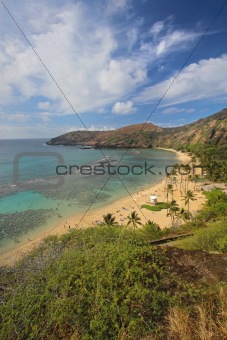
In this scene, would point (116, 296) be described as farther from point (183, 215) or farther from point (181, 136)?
point (181, 136)

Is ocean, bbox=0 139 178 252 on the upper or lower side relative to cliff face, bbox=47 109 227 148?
lower

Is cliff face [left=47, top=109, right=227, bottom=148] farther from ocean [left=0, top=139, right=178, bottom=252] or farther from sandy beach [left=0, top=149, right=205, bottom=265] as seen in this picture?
sandy beach [left=0, top=149, right=205, bottom=265]

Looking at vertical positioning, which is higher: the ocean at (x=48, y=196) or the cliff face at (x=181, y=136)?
the cliff face at (x=181, y=136)

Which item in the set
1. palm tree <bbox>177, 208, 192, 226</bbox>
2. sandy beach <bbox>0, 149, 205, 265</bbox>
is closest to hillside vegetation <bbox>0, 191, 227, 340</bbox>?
sandy beach <bbox>0, 149, 205, 265</bbox>

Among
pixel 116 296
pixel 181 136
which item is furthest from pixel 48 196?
pixel 181 136

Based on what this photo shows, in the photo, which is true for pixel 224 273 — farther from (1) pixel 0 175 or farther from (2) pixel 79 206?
(1) pixel 0 175

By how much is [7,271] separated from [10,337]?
2.62 m

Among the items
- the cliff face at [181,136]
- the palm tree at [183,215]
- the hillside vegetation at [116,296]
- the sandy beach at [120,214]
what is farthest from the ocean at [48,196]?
the cliff face at [181,136]

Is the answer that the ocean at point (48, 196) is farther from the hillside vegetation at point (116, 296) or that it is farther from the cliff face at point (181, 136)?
the cliff face at point (181, 136)

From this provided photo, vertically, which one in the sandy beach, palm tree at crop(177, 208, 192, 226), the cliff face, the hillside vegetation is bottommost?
the sandy beach

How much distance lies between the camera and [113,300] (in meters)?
6.31

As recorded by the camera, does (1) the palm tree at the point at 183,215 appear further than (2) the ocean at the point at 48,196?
No

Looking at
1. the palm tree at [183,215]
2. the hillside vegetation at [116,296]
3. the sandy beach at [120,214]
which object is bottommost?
the sandy beach at [120,214]

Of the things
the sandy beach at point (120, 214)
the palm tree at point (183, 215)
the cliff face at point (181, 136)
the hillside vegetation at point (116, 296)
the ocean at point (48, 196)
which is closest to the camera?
the hillside vegetation at point (116, 296)
